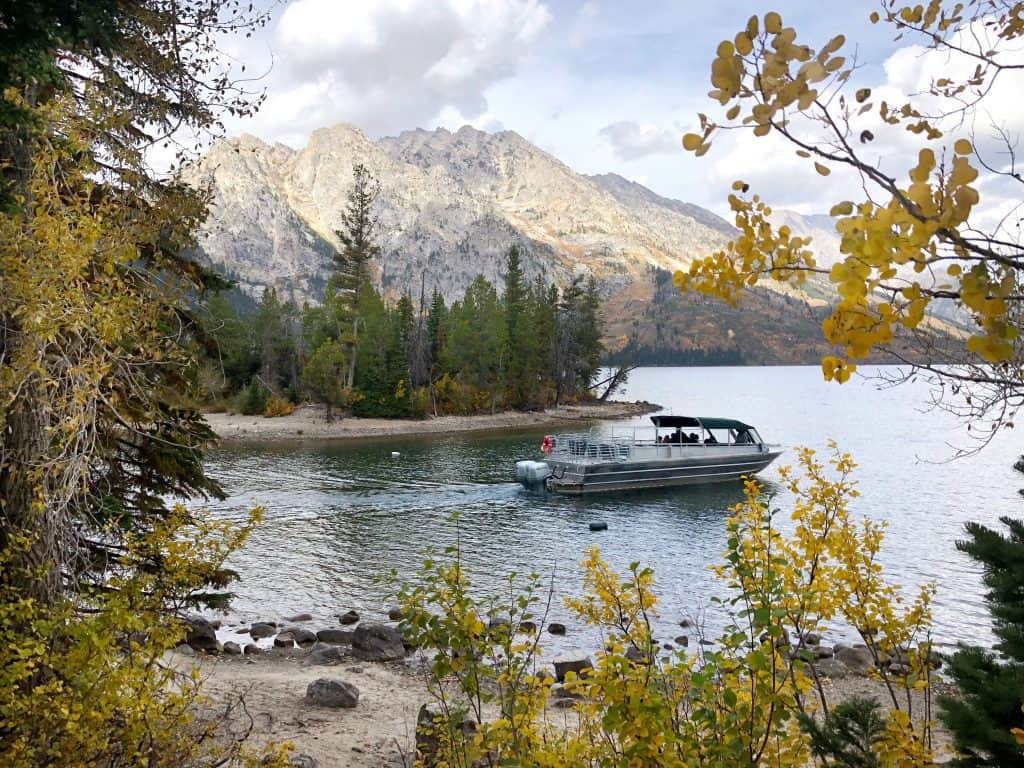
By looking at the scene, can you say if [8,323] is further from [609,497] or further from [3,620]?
[609,497]

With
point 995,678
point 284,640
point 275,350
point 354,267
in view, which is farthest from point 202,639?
point 275,350

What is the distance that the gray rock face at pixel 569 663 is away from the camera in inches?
502

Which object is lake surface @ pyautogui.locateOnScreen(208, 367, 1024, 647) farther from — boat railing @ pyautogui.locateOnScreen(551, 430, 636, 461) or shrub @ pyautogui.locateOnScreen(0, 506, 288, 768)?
shrub @ pyautogui.locateOnScreen(0, 506, 288, 768)

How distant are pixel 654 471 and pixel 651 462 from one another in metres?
0.55

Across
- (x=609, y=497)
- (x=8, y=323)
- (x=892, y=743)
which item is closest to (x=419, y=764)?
(x=892, y=743)

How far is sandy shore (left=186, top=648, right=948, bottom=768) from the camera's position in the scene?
9383 mm

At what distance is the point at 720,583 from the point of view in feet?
63.1

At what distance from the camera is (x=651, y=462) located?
113 feet

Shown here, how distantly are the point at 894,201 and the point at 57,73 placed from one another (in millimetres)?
7100

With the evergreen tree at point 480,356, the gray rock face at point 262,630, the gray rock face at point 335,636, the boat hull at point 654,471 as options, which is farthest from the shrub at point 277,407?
the gray rock face at point 335,636

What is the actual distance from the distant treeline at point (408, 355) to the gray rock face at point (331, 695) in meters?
47.9

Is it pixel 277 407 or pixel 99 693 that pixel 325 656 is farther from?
pixel 277 407

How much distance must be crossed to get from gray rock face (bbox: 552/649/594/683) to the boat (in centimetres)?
1863

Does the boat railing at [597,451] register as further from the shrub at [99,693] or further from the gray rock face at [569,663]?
the shrub at [99,693]
